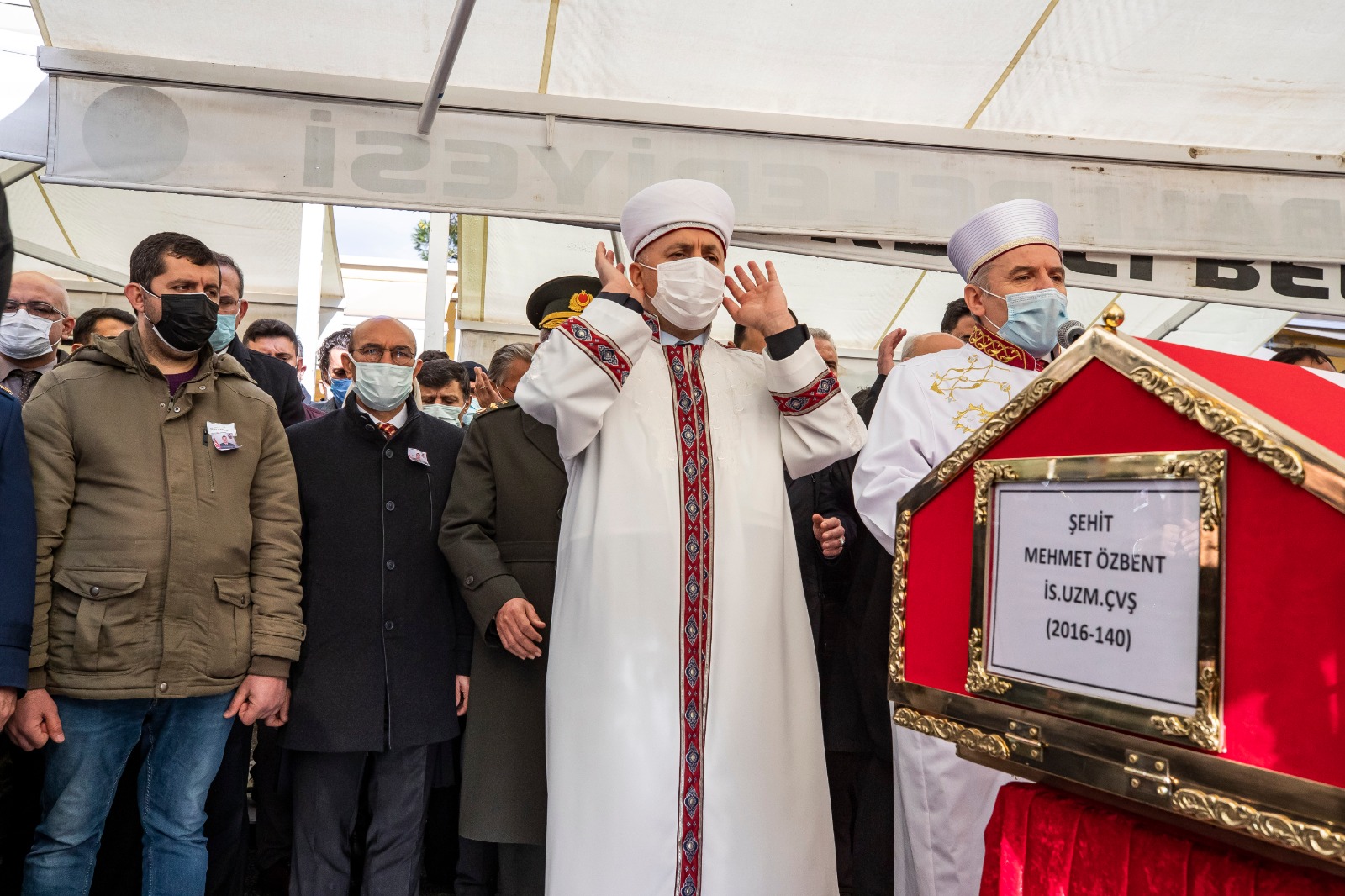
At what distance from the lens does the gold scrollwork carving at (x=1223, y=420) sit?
2.83ft

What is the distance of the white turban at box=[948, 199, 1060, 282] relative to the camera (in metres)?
2.46

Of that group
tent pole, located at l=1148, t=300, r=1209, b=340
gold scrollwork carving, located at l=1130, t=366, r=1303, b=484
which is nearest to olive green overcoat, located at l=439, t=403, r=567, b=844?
gold scrollwork carving, located at l=1130, t=366, r=1303, b=484

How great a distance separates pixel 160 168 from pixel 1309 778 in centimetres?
392

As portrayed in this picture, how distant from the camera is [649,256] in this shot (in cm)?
256

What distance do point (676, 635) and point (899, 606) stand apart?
0.99 meters

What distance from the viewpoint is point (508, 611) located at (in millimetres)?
2559

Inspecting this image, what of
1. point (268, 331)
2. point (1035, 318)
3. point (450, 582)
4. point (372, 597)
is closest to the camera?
point (1035, 318)

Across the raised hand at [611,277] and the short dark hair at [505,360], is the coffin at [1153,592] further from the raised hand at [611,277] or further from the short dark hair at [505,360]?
the short dark hair at [505,360]

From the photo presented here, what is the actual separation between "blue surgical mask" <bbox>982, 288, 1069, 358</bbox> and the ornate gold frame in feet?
4.35

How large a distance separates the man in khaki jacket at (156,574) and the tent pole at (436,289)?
485 centimetres

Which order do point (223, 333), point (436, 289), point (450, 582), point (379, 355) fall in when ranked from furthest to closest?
1. point (436, 289)
2. point (223, 333)
3. point (379, 355)
4. point (450, 582)

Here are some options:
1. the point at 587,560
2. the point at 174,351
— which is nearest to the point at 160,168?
the point at 174,351

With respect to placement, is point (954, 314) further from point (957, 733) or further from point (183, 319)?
point (957, 733)

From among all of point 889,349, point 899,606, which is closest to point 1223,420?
point 899,606
